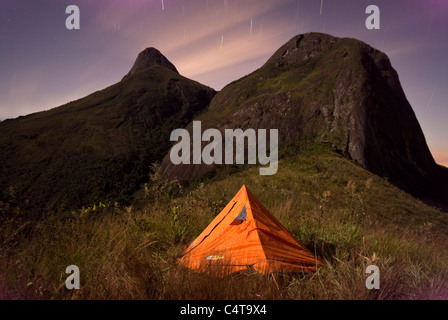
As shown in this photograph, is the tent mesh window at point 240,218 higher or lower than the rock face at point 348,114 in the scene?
lower

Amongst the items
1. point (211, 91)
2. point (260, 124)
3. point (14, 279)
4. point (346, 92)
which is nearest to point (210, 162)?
point (260, 124)

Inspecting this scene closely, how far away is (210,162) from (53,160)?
5098cm

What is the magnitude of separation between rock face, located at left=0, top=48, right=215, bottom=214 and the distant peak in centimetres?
2193

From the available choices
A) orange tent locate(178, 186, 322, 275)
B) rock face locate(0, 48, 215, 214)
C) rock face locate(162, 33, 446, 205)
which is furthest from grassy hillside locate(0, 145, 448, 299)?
rock face locate(0, 48, 215, 214)

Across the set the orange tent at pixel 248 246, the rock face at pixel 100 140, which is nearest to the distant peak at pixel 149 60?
the rock face at pixel 100 140

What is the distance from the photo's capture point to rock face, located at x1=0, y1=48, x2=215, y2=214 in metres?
52.8

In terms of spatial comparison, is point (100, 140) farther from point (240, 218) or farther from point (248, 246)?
point (248, 246)

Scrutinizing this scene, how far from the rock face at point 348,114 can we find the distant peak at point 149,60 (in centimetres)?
9094

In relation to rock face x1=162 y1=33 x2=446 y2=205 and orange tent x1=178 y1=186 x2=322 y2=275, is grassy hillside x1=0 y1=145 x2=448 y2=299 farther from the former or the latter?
rock face x1=162 y1=33 x2=446 y2=205

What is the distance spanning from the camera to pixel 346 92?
26.2 metres

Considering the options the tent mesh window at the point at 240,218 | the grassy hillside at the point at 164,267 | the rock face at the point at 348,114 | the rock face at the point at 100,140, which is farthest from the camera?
the rock face at the point at 100,140

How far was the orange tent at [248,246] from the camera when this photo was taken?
8.72 feet

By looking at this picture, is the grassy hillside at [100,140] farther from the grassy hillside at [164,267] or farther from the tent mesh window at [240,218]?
the tent mesh window at [240,218]
